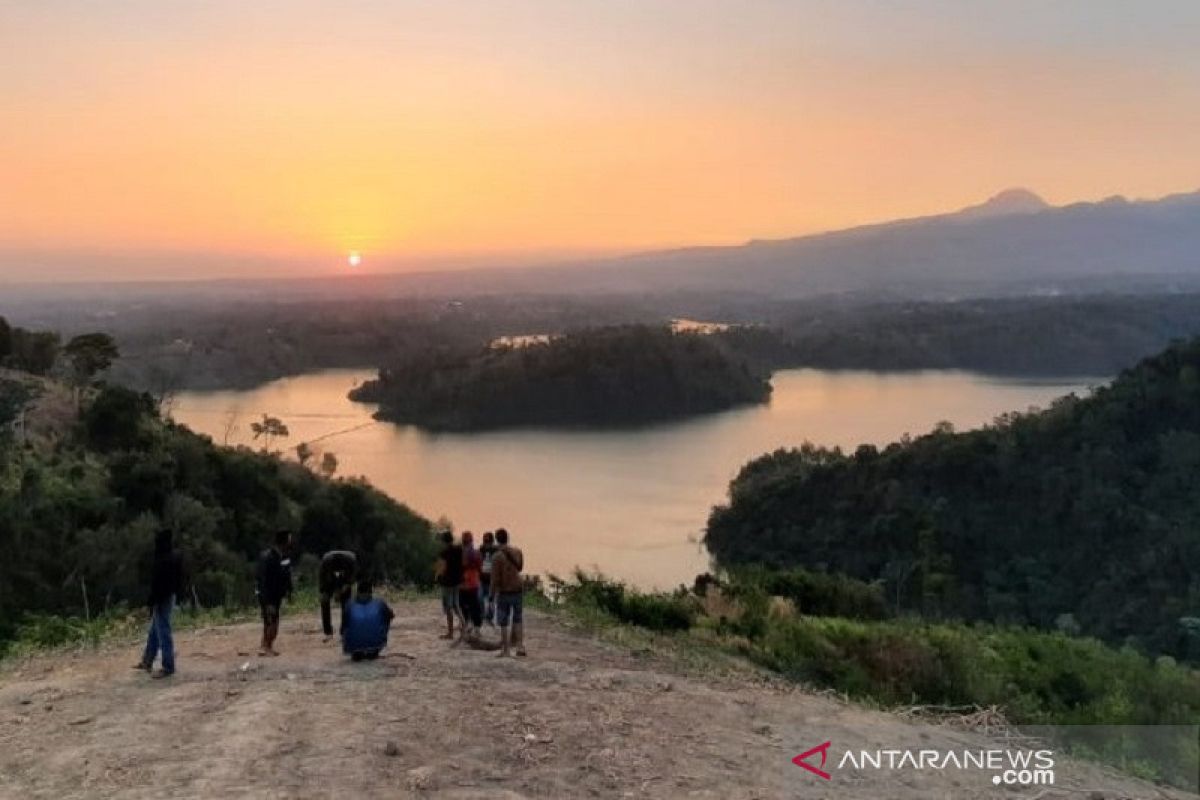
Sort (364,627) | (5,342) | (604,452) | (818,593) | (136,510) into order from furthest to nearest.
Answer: (604,452)
(5,342)
(136,510)
(818,593)
(364,627)

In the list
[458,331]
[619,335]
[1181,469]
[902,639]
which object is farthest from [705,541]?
[458,331]

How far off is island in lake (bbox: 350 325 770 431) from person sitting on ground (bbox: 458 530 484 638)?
234 feet

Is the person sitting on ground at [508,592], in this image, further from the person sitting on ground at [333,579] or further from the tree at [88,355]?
the tree at [88,355]

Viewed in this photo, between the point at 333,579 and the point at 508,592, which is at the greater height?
A: the point at 508,592

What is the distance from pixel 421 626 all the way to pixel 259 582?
6.39 ft

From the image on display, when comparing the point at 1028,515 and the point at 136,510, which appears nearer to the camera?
the point at 136,510

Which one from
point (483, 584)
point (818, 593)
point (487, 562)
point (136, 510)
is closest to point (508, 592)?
point (487, 562)

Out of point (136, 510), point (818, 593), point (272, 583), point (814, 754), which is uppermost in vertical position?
point (272, 583)

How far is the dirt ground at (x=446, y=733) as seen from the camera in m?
5.57

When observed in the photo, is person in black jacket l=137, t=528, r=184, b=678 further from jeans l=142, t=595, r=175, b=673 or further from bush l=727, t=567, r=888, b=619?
bush l=727, t=567, r=888, b=619

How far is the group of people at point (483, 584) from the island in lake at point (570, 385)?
234 feet

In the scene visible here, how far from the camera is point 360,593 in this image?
318 inches

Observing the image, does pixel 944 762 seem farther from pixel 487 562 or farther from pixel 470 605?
pixel 487 562

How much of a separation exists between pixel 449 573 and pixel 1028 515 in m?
34.6
